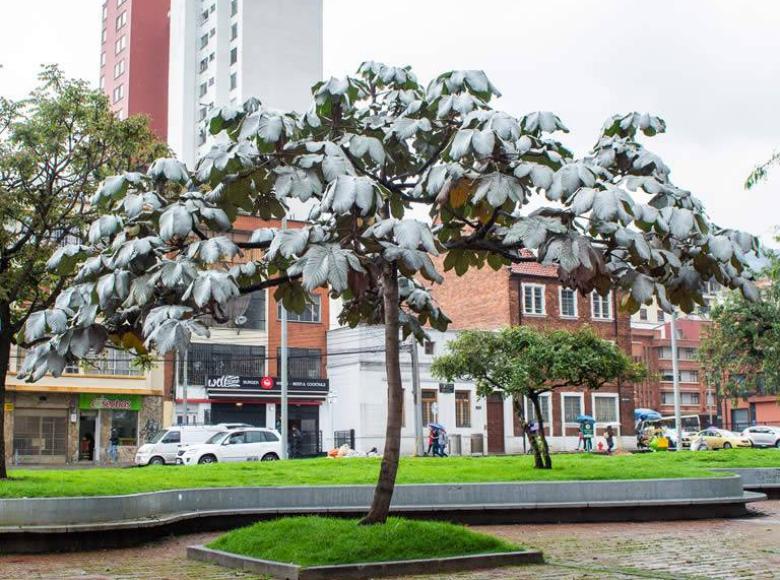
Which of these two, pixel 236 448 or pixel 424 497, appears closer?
pixel 424 497

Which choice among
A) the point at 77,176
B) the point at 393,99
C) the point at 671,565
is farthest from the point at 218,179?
the point at 77,176

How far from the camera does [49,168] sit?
19.2 metres

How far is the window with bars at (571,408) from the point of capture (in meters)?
52.4

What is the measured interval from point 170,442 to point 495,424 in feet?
60.2

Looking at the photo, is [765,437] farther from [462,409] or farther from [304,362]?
[304,362]

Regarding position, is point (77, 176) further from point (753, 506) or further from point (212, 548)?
point (753, 506)

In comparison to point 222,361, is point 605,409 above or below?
below

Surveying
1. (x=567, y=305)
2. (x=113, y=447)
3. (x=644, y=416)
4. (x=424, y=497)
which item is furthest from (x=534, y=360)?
(x=644, y=416)

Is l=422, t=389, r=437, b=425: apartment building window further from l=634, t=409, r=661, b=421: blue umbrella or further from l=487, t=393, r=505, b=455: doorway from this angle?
l=634, t=409, r=661, b=421: blue umbrella

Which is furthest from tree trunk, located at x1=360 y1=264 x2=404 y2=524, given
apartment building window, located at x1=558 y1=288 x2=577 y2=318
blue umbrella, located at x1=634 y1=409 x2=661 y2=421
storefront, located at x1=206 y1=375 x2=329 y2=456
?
blue umbrella, located at x1=634 y1=409 x2=661 y2=421

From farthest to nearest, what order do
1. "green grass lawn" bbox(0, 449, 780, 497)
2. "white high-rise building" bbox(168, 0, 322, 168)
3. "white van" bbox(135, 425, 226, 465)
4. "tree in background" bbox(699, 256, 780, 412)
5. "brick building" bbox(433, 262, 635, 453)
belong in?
"white high-rise building" bbox(168, 0, 322, 168), "brick building" bbox(433, 262, 635, 453), "white van" bbox(135, 425, 226, 465), "tree in background" bbox(699, 256, 780, 412), "green grass lawn" bbox(0, 449, 780, 497)

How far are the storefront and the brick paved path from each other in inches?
1329

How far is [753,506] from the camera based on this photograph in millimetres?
19000

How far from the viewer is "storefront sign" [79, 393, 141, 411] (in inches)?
1844
